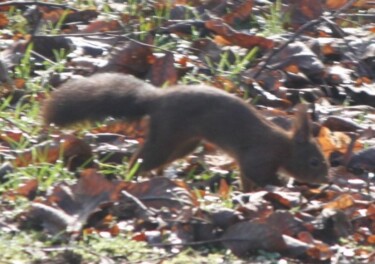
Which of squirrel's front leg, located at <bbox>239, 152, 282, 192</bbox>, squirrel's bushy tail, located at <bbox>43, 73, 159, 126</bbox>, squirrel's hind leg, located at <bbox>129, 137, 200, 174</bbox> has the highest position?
squirrel's bushy tail, located at <bbox>43, 73, 159, 126</bbox>

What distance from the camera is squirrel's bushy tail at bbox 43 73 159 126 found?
5.45 m

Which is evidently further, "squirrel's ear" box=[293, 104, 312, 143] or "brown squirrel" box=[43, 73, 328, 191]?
"squirrel's ear" box=[293, 104, 312, 143]

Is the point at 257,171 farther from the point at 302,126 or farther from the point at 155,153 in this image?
the point at 155,153

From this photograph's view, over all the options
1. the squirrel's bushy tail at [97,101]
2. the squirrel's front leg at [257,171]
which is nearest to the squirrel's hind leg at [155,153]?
the squirrel's bushy tail at [97,101]

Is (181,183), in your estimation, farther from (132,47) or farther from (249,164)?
(132,47)

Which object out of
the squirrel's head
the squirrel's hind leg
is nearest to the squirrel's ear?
the squirrel's head

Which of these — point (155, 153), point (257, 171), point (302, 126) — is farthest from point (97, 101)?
point (302, 126)

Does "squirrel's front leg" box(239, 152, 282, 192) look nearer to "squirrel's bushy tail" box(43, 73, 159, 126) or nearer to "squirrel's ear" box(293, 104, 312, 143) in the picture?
"squirrel's ear" box(293, 104, 312, 143)

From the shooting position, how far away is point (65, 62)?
6492 mm

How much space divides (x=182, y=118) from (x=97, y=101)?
1.38 feet

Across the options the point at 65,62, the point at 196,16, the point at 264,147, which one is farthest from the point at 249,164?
the point at 196,16

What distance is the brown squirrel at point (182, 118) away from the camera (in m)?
5.42

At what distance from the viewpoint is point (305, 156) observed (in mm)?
5703

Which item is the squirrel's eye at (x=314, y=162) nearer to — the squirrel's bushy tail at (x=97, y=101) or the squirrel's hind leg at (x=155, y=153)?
the squirrel's hind leg at (x=155, y=153)
